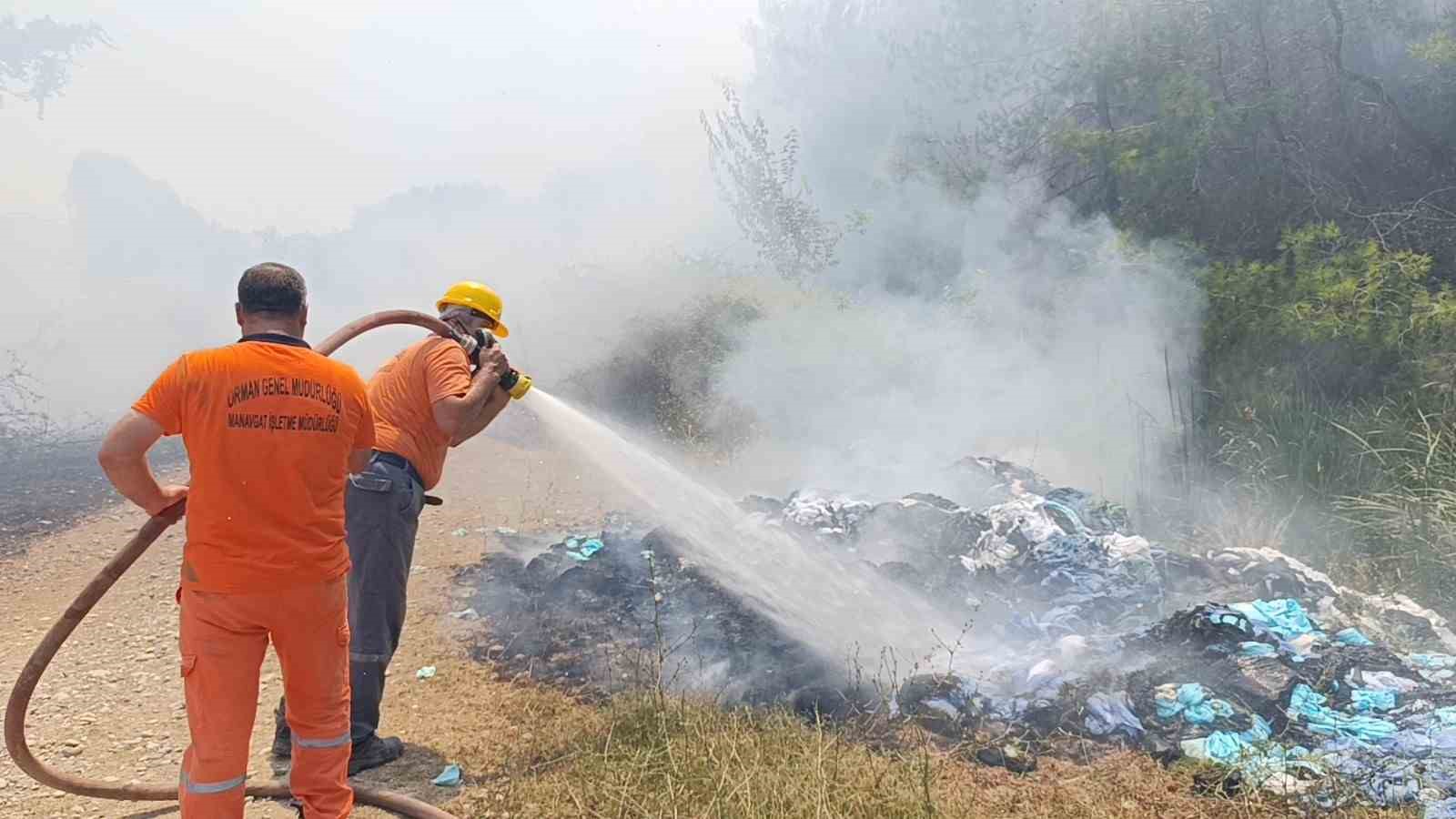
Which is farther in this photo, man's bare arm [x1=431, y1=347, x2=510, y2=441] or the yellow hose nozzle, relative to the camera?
the yellow hose nozzle

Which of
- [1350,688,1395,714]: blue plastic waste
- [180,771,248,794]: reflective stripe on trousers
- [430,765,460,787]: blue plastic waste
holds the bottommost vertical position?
[1350,688,1395,714]: blue plastic waste

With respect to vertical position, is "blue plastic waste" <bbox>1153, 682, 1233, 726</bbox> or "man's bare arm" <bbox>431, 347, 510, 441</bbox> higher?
"man's bare arm" <bbox>431, 347, 510, 441</bbox>

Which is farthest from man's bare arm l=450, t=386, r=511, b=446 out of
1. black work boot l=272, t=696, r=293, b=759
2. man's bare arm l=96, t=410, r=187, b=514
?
black work boot l=272, t=696, r=293, b=759

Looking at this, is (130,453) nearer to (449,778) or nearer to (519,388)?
(519,388)

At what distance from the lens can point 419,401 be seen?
11.2ft

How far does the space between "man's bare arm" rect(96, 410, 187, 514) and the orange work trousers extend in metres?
0.34

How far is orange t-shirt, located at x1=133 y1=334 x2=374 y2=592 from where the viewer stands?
7.79ft

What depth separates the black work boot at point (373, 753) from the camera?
342 centimetres

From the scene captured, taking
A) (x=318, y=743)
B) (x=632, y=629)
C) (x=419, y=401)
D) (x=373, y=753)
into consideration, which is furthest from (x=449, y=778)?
(x=632, y=629)

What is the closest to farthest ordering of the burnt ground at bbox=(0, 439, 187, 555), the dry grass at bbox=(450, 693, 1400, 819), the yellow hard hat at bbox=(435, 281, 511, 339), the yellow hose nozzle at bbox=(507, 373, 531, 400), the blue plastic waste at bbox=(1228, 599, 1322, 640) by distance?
Result: the dry grass at bbox=(450, 693, 1400, 819)
the yellow hose nozzle at bbox=(507, 373, 531, 400)
the yellow hard hat at bbox=(435, 281, 511, 339)
the blue plastic waste at bbox=(1228, 599, 1322, 640)
the burnt ground at bbox=(0, 439, 187, 555)

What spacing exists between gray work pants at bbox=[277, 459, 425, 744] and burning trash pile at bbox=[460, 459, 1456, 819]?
114 cm

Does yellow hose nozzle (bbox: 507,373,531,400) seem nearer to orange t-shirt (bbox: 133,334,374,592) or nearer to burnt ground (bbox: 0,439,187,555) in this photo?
orange t-shirt (bbox: 133,334,374,592)

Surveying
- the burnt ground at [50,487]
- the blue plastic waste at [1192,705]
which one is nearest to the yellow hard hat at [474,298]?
the blue plastic waste at [1192,705]

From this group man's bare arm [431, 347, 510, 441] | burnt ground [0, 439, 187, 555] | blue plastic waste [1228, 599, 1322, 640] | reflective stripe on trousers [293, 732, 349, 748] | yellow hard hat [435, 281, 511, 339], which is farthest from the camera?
burnt ground [0, 439, 187, 555]
